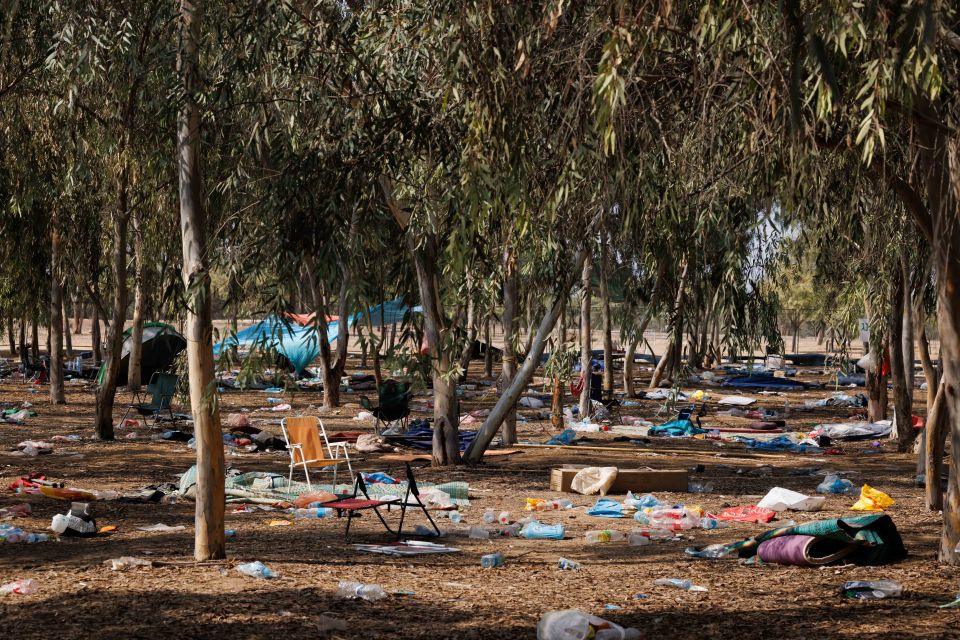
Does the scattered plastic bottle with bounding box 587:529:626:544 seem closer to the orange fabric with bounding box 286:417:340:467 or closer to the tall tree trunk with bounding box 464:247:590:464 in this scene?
the orange fabric with bounding box 286:417:340:467

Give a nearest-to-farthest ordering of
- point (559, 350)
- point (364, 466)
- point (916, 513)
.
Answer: point (916, 513)
point (364, 466)
point (559, 350)

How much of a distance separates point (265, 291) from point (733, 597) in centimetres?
312

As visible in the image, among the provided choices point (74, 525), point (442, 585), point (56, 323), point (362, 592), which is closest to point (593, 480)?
point (442, 585)

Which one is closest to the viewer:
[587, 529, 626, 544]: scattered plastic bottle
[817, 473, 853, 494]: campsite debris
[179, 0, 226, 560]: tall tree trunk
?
[179, 0, 226, 560]: tall tree trunk

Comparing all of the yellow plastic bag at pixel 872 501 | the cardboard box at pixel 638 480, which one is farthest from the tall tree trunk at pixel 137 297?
the yellow plastic bag at pixel 872 501

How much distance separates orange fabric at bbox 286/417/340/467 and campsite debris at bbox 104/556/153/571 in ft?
12.8

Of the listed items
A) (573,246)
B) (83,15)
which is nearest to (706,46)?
(83,15)

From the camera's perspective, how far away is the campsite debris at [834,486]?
11.2 metres

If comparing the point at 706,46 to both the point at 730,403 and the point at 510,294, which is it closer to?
the point at 510,294

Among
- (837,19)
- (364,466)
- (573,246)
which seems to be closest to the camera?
(837,19)

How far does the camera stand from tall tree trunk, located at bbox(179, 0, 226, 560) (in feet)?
20.7

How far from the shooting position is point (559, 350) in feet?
46.6

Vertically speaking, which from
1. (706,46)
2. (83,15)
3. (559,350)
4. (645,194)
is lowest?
(559,350)

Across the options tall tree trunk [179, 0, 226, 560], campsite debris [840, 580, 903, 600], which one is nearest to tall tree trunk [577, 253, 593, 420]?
campsite debris [840, 580, 903, 600]
